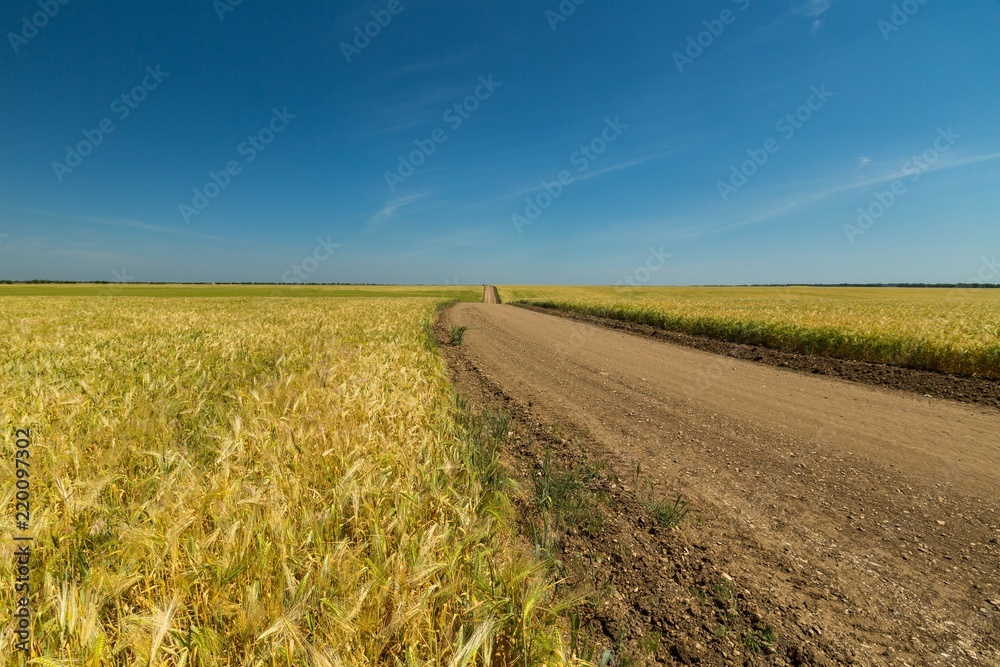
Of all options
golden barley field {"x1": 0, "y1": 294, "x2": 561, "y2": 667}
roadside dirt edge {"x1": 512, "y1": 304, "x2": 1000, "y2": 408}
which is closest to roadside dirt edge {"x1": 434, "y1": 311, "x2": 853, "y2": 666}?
golden barley field {"x1": 0, "y1": 294, "x2": 561, "y2": 667}

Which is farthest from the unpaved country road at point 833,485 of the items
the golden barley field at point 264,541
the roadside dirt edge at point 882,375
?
the golden barley field at point 264,541

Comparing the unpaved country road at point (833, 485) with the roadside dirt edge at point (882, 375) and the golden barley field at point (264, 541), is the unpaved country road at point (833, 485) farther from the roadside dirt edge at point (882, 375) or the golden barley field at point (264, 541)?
the golden barley field at point (264, 541)

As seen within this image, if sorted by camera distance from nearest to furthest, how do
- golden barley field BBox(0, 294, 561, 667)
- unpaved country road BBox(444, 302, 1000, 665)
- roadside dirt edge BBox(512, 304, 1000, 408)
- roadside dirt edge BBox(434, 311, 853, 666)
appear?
1. golden barley field BBox(0, 294, 561, 667)
2. roadside dirt edge BBox(434, 311, 853, 666)
3. unpaved country road BBox(444, 302, 1000, 665)
4. roadside dirt edge BBox(512, 304, 1000, 408)

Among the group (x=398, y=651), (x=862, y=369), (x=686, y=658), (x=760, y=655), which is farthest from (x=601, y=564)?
(x=862, y=369)

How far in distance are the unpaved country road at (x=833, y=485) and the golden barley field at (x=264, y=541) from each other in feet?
6.57

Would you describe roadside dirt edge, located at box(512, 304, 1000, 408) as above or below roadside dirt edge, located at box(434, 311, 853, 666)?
below

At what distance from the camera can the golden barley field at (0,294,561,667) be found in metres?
A: 1.42

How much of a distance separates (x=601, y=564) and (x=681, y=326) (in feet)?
58.7

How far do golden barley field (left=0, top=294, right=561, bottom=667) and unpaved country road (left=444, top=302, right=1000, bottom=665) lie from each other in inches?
78.9

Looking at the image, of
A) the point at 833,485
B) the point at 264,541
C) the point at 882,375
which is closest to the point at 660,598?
the point at 264,541

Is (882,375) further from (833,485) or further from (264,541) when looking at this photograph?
(264,541)

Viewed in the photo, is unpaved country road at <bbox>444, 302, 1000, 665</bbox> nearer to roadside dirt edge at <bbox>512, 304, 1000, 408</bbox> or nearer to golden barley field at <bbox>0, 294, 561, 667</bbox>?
roadside dirt edge at <bbox>512, 304, 1000, 408</bbox>

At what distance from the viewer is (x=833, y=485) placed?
4238 mm

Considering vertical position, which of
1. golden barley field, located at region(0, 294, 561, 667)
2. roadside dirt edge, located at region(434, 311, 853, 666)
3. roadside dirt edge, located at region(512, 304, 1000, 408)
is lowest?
roadside dirt edge, located at region(512, 304, 1000, 408)
